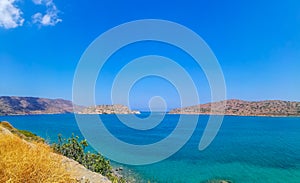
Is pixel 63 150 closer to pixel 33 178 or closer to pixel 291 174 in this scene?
pixel 33 178

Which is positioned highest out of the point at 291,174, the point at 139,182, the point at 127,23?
the point at 127,23

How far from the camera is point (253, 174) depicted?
100ft

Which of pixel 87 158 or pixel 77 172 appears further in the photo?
pixel 87 158

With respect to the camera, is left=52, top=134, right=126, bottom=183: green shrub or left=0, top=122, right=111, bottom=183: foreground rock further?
left=52, top=134, right=126, bottom=183: green shrub

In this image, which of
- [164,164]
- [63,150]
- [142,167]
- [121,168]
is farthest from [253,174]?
[63,150]

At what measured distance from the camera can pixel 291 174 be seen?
30.3 m

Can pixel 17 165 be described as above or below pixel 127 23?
below

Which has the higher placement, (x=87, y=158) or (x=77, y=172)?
(x=77, y=172)

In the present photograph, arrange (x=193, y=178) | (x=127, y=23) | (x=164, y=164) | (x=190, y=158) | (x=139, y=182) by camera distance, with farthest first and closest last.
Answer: (x=190, y=158) < (x=164, y=164) < (x=193, y=178) < (x=139, y=182) < (x=127, y=23)

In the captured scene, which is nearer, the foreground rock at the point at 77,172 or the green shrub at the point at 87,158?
the foreground rock at the point at 77,172

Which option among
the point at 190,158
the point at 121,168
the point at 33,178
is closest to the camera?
the point at 33,178

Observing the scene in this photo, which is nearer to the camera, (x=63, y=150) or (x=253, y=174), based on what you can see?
(x=63, y=150)

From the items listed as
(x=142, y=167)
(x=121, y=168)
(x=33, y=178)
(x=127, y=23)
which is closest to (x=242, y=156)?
(x=142, y=167)

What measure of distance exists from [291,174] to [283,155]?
15358 mm
